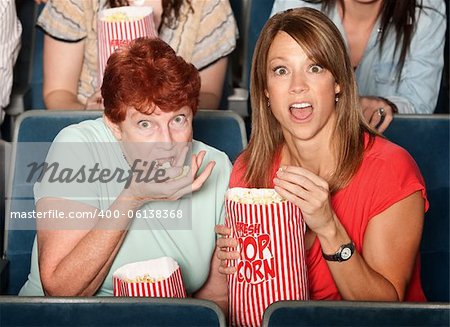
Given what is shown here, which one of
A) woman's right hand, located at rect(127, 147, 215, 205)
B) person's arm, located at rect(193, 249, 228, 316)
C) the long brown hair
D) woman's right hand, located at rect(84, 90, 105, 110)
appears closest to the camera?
woman's right hand, located at rect(127, 147, 215, 205)

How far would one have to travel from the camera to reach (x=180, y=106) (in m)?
1.91

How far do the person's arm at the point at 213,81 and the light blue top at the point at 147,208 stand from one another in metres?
0.66

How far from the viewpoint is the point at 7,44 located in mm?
2715

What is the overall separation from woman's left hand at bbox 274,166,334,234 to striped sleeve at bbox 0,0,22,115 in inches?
49.6

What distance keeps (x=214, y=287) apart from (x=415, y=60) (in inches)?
43.2

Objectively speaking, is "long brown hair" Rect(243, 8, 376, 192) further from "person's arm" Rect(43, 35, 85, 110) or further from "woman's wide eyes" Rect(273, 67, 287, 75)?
"person's arm" Rect(43, 35, 85, 110)

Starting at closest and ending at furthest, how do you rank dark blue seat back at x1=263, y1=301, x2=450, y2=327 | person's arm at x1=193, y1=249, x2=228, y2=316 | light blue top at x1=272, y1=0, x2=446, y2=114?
dark blue seat back at x1=263, y1=301, x2=450, y2=327 < person's arm at x1=193, y1=249, x2=228, y2=316 < light blue top at x1=272, y1=0, x2=446, y2=114

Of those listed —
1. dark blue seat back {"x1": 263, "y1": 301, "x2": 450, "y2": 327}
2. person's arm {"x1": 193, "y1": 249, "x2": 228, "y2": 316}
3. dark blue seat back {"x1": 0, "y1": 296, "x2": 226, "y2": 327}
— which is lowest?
person's arm {"x1": 193, "y1": 249, "x2": 228, "y2": 316}

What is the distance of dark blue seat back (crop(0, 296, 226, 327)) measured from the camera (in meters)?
1.51

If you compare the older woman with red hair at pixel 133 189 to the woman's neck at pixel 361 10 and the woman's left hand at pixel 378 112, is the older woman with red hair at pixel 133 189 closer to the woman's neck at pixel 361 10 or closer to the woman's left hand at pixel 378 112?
the woman's left hand at pixel 378 112

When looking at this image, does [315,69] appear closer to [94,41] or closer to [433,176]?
[433,176]

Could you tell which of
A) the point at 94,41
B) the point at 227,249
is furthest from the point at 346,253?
the point at 94,41

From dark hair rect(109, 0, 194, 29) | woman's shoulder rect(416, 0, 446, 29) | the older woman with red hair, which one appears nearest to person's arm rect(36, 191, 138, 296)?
the older woman with red hair

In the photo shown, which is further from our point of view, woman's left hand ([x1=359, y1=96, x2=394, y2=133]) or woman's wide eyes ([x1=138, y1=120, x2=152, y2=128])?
woman's left hand ([x1=359, y1=96, x2=394, y2=133])
